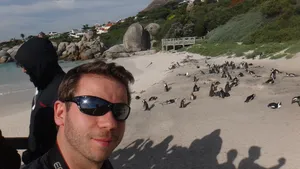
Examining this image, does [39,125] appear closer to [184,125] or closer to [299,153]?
[299,153]

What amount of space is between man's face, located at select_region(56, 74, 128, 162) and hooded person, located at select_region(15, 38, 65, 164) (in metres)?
1.19

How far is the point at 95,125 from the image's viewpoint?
1566 millimetres

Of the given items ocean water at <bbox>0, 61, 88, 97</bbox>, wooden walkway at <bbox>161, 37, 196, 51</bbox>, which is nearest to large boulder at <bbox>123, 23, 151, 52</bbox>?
wooden walkway at <bbox>161, 37, 196, 51</bbox>

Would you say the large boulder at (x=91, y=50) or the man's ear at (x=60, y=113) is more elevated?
the man's ear at (x=60, y=113)

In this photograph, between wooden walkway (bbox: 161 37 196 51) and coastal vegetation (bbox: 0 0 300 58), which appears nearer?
coastal vegetation (bbox: 0 0 300 58)

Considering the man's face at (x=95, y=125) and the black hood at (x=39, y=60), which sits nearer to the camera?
the man's face at (x=95, y=125)

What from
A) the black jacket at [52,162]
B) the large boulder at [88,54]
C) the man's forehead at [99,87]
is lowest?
the large boulder at [88,54]

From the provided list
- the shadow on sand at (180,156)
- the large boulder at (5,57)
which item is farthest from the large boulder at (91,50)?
the shadow on sand at (180,156)

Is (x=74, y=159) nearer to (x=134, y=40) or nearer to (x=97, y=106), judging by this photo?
(x=97, y=106)

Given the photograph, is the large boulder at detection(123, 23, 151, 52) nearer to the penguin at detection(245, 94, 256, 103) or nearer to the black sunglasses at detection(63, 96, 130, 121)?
the penguin at detection(245, 94, 256, 103)

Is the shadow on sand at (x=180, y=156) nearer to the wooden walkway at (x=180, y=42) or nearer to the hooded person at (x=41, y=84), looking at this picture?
the hooded person at (x=41, y=84)

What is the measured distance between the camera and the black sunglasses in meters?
1.57

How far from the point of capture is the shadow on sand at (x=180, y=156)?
5277 mm

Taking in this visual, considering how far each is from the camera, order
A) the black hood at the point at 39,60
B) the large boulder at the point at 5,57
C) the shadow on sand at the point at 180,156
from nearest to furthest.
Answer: the black hood at the point at 39,60
the shadow on sand at the point at 180,156
the large boulder at the point at 5,57
